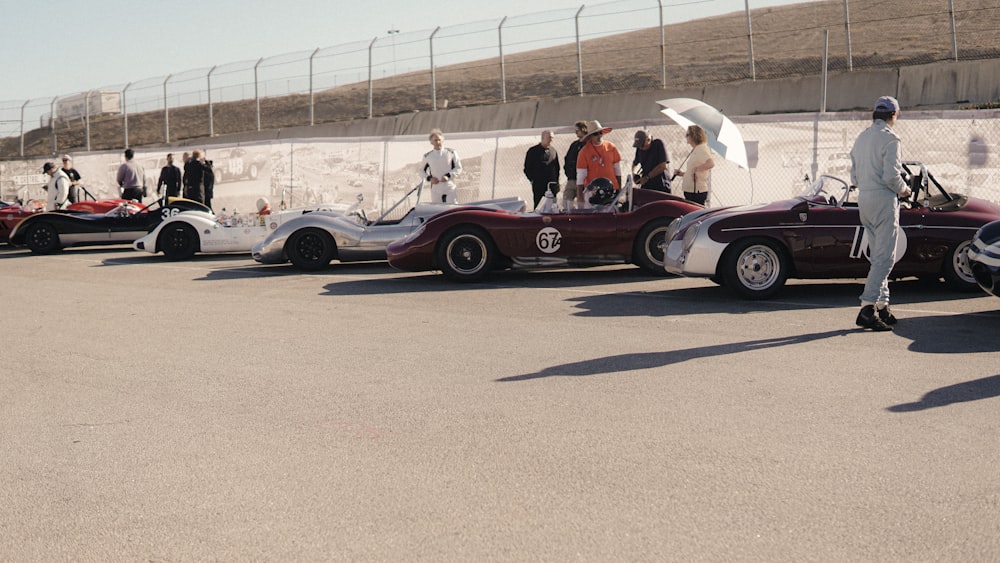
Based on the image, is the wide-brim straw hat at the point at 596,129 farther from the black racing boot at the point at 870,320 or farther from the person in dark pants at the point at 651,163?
the black racing boot at the point at 870,320

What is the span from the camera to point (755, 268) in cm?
945

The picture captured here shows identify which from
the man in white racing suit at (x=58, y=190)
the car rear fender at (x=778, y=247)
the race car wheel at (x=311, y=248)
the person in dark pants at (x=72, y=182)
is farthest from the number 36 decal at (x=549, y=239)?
the person in dark pants at (x=72, y=182)

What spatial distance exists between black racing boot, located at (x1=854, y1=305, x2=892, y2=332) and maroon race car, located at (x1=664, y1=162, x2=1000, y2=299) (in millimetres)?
1799

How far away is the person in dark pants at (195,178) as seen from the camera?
19.1 metres

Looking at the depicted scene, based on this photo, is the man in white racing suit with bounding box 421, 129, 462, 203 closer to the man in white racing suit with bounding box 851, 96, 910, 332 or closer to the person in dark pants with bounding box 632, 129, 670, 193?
the person in dark pants with bounding box 632, 129, 670, 193

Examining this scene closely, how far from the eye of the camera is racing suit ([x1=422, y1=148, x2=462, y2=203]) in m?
14.3

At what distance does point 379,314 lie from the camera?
29.7ft

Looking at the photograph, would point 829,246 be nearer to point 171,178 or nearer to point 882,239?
point 882,239

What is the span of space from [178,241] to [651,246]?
770cm

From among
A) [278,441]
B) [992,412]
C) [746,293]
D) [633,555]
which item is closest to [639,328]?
[746,293]

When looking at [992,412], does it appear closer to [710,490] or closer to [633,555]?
[710,490]

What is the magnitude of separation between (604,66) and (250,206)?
2707 centimetres

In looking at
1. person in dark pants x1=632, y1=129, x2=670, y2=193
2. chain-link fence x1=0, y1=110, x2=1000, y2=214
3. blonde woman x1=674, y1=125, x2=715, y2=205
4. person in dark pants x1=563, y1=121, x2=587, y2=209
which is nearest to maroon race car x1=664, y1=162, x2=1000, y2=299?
chain-link fence x1=0, y1=110, x2=1000, y2=214

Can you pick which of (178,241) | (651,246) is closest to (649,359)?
(651,246)
